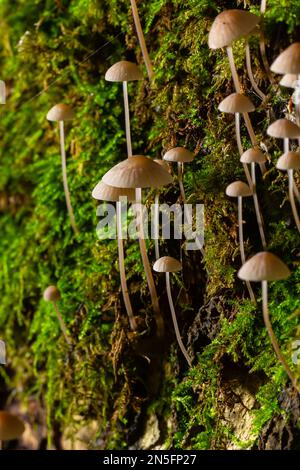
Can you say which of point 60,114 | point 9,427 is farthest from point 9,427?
point 60,114

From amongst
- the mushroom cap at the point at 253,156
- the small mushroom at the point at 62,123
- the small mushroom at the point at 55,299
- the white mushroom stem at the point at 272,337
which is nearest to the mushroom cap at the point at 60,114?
the small mushroom at the point at 62,123

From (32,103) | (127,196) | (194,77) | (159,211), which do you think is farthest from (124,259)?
(32,103)

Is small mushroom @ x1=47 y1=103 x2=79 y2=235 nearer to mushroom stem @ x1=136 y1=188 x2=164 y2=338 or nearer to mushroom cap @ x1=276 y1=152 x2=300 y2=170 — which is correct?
mushroom stem @ x1=136 y1=188 x2=164 y2=338

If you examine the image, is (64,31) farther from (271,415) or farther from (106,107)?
(271,415)

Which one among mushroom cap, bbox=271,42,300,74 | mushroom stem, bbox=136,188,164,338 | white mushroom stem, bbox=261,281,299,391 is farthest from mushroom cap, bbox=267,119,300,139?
mushroom stem, bbox=136,188,164,338

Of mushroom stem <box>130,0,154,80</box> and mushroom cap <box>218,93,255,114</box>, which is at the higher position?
mushroom stem <box>130,0,154,80</box>

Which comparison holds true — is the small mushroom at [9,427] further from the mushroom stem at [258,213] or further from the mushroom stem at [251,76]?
the mushroom stem at [251,76]

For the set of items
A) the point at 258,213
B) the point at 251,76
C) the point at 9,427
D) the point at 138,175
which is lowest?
the point at 9,427

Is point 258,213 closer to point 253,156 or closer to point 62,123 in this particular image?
point 253,156
